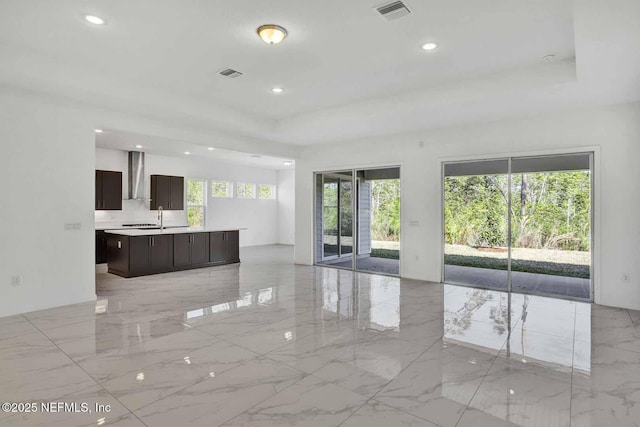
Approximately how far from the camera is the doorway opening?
23.9ft

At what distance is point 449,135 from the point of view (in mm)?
6297

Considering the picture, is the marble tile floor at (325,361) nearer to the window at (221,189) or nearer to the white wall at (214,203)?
the white wall at (214,203)

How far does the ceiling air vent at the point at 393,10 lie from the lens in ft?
10.1

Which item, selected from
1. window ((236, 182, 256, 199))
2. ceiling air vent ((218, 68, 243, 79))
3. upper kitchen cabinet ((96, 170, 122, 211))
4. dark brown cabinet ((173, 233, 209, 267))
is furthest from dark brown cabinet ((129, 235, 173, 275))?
window ((236, 182, 256, 199))

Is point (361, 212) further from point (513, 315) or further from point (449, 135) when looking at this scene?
point (513, 315)

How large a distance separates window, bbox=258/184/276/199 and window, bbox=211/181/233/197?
1272 millimetres

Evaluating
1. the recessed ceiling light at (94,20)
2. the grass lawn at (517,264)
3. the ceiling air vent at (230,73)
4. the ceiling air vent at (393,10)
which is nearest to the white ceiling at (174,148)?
the ceiling air vent at (230,73)

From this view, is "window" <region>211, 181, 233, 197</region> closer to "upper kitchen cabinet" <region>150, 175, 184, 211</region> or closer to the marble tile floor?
"upper kitchen cabinet" <region>150, 175, 184, 211</region>

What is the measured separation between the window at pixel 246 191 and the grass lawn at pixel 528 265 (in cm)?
762

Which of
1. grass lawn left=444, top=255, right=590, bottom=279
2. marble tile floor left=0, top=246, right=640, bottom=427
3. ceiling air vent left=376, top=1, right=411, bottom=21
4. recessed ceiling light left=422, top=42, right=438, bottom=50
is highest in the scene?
ceiling air vent left=376, top=1, right=411, bottom=21

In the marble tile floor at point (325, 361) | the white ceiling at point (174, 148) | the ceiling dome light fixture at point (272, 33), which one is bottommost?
the marble tile floor at point (325, 361)

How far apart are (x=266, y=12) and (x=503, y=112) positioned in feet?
12.6

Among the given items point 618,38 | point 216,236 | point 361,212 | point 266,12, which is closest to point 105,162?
point 216,236

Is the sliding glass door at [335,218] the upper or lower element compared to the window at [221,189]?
lower
